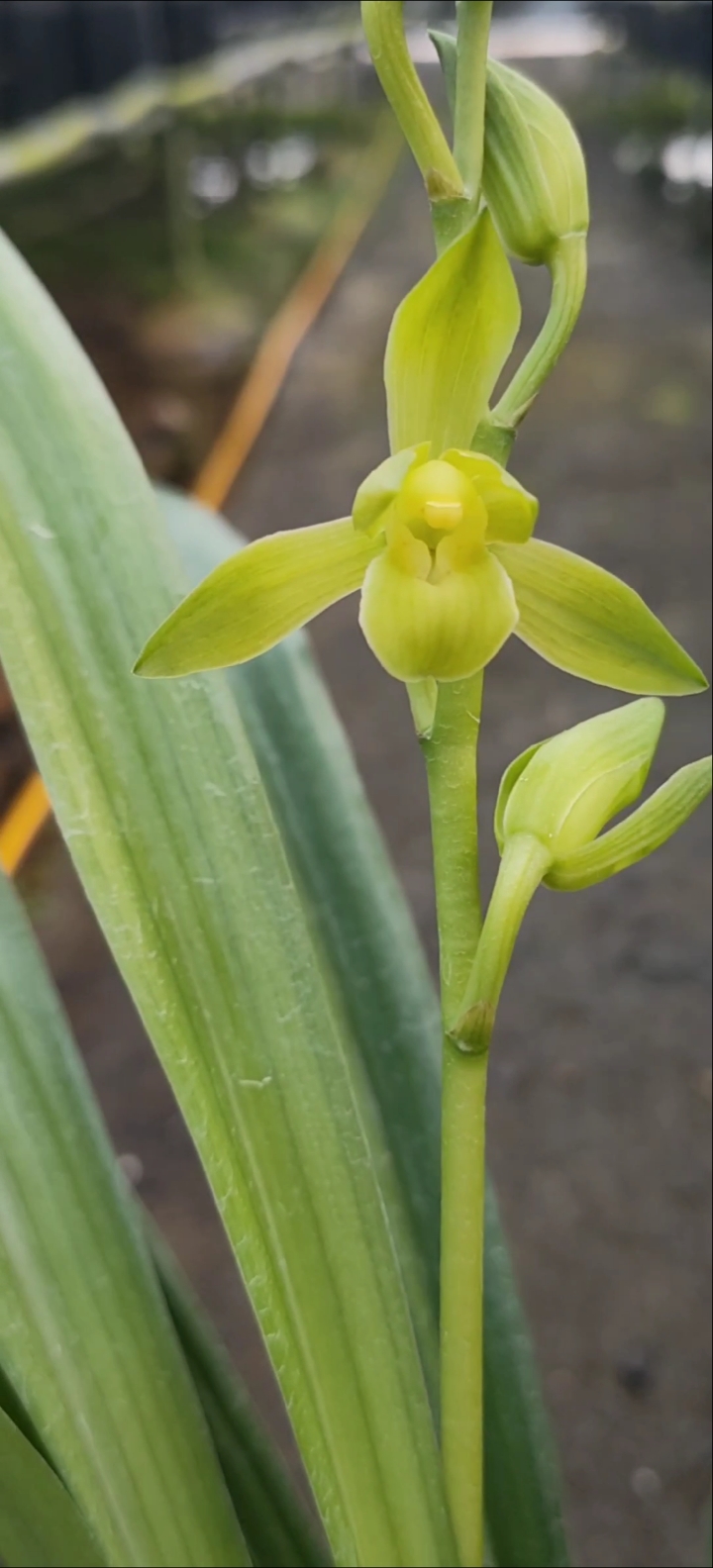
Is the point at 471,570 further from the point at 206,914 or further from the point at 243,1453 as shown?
the point at 243,1453

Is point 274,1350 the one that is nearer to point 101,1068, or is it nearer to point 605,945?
point 101,1068

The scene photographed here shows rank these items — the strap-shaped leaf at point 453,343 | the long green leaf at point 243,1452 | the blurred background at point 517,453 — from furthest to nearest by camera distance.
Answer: the blurred background at point 517,453
the long green leaf at point 243,1452
the strap-shaped leaf at point 453,343

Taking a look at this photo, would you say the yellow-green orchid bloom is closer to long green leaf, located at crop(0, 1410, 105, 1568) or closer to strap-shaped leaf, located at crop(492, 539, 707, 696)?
strap-shaped leaf, located at crop(492, 539, 707, 696)

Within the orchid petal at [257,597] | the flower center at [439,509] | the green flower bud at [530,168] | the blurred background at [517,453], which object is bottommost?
the blurred background at [517,453]

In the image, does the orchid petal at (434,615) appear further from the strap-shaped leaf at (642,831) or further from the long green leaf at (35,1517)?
the long green leaf at (35,1517)

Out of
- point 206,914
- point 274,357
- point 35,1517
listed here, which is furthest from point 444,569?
point 274,357

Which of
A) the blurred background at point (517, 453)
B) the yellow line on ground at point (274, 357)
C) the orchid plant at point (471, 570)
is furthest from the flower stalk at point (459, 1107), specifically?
the yellow line on ground at point (274, 357)
